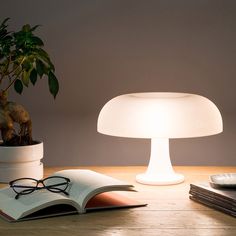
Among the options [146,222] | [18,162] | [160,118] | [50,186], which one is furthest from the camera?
[18,162]

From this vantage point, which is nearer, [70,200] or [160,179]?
[70,200]

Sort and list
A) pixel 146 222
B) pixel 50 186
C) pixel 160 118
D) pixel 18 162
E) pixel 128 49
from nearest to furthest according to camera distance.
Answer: pixel 146 222 < pixel 50 186 < pixel 160 118 < pixel 18 162 < pixel 128 49

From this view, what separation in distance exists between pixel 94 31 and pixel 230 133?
22.6 inches

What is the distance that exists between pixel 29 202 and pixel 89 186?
0.15 m

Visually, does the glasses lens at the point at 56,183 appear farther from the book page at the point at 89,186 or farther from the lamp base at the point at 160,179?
the lamp base at the point at 160,179

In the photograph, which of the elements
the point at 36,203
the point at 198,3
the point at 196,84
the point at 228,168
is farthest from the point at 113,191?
the point at 198,3

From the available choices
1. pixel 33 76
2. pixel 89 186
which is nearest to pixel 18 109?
pixel 33 76

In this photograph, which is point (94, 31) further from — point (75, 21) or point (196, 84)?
point (196, 84)

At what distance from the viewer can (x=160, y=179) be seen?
1.75 meters

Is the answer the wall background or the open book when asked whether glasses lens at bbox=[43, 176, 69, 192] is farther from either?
the wall background

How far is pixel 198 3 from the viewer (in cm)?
209

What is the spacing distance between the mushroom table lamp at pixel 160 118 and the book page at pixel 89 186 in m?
0.17

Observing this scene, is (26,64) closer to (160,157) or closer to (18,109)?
(18,109)

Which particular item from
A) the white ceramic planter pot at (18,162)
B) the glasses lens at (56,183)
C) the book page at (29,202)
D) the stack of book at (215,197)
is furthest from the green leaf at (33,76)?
the stack of book at (215,197)
